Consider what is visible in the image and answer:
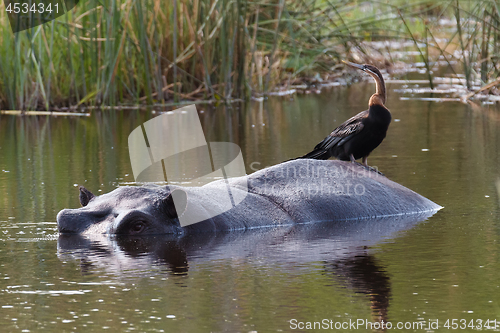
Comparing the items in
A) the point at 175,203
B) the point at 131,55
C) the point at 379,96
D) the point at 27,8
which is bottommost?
the point at 175,203

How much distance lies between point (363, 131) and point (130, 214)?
1912 mm

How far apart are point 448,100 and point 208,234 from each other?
970 cm

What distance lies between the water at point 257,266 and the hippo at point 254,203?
151 mm

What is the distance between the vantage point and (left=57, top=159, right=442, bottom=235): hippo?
19.9 feet

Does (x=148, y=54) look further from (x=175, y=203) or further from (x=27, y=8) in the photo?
(x=175, y=203)

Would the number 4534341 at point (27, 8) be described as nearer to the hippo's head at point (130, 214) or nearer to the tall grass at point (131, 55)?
the tall grass at point (131, 55)

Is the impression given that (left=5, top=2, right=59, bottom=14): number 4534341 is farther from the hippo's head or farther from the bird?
the hippo's head

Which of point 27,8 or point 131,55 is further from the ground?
point 27,8

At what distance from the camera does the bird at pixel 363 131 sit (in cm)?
679

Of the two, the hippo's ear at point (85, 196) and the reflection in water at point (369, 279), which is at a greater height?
the hippo's ear at point (85, 196)

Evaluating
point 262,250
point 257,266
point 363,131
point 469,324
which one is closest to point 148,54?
point 363,131

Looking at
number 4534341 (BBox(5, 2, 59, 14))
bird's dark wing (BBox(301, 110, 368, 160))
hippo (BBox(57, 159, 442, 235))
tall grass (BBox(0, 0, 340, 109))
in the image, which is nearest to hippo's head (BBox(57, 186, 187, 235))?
hippo (BBox(57, 159, 442, 235))

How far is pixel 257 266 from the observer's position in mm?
5117

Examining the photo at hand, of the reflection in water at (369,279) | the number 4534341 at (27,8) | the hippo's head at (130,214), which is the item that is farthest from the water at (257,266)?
the number 4534341 at (27,8)
